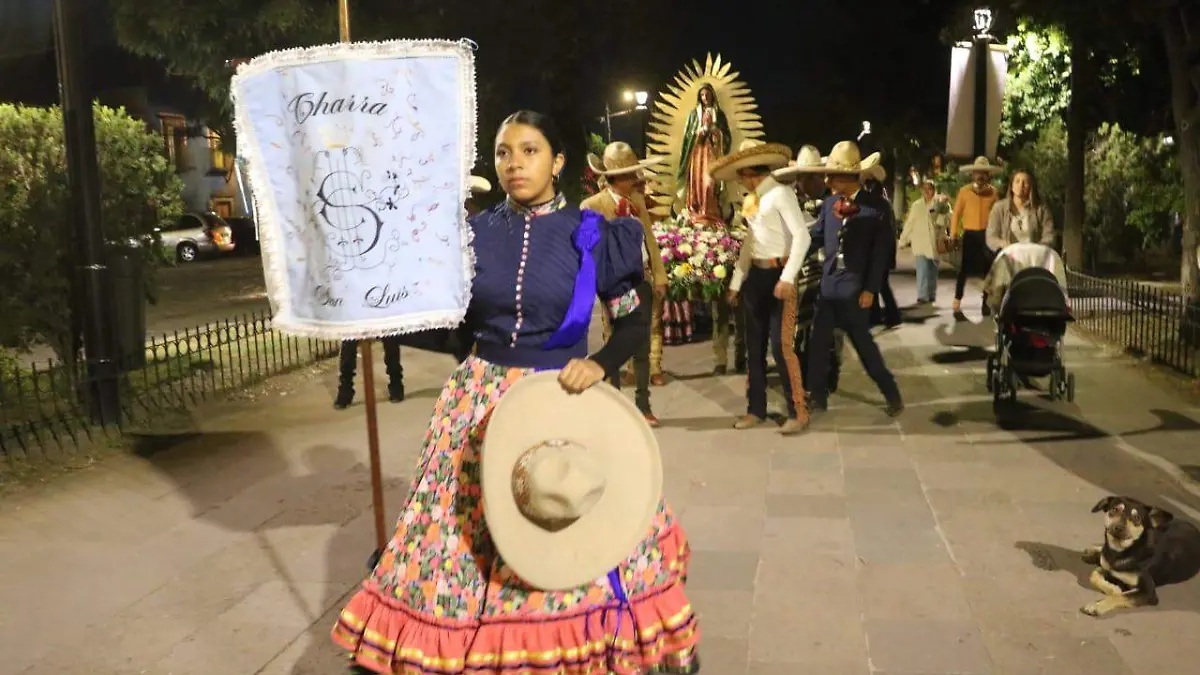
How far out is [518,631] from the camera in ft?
10.8

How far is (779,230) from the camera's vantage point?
7730 mm

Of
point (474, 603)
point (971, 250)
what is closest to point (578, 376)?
point (474, 603)

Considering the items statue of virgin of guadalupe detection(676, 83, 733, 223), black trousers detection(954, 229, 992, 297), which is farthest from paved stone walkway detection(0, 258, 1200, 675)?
black trousers detection(954, 229, 992, 297)

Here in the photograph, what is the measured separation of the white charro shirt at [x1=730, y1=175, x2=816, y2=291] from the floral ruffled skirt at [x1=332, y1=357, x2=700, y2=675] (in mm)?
4333

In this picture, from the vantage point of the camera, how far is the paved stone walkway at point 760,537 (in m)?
4.38

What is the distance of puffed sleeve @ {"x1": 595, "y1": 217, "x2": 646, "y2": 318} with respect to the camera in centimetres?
360

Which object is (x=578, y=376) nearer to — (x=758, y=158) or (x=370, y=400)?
(x=370, y=400)

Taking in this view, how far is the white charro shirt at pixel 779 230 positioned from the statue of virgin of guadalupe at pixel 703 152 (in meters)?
3.39

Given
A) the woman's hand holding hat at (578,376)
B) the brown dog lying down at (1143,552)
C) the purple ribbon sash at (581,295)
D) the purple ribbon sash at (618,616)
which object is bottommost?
the brown dog lying down at (1143,552)

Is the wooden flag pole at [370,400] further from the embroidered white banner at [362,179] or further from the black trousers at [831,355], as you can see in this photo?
the black trousers at [831,355]

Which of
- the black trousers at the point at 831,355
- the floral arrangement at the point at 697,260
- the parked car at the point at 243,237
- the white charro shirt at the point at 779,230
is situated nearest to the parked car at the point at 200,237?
the parked car at the point at 243,237

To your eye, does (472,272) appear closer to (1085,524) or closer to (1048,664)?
(1048,664)

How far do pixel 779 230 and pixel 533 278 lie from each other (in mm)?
4529

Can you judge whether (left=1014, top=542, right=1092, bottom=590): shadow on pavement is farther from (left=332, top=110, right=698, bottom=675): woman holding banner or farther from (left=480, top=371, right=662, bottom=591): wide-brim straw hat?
(left=480, top=371, right=662, bottom=591): wide-brim straw hat
